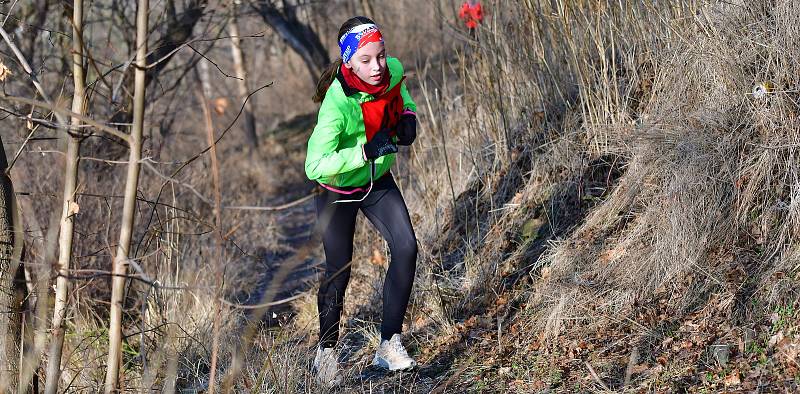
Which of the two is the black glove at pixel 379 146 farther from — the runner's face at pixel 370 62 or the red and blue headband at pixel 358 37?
the red and blue headband at pixel 358 37

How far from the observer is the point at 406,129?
4.28 m

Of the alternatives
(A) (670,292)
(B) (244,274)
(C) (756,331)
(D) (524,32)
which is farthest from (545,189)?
(B) (244,274)

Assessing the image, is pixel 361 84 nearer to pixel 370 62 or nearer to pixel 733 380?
pixel 370 62

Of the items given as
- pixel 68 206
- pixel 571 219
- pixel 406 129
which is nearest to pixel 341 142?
pixel 406 129

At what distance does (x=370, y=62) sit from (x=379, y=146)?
39 centimetres

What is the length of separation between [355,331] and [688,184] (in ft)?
6.80

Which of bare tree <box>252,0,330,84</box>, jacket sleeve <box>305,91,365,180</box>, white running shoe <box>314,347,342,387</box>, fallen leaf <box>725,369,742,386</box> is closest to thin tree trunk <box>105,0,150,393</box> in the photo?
jacket sleeve <box>305,91,365,180</box>

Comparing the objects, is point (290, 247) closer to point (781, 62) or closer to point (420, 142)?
point (420, 142)

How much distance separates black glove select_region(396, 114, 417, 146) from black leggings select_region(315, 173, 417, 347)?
0.20 metres

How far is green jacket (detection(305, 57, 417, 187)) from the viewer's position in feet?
13.0

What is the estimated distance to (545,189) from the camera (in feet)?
19.2

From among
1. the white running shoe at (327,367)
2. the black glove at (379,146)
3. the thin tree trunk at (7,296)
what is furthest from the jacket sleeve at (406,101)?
the thin tree trunk at (7,296)

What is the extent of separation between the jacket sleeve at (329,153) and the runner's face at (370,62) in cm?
22

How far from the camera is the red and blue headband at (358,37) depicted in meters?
4.04
